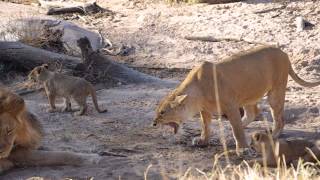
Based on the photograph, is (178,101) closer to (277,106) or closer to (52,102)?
(277,106)

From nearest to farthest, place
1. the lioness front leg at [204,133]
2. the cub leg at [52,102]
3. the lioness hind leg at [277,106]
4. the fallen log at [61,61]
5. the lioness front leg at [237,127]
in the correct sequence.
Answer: the lioness front leg at [237,127] < the lioness front leg at [204,133] < the lioness hind leg at [277,106] < the cub leg at [52,102] < the fallen log at [61,61]

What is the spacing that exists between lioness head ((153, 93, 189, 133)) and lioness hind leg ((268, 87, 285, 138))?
1368mm

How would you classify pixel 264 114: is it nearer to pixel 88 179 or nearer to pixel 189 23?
pixel 88 179

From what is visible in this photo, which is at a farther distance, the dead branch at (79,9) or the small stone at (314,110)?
the dead branch at (79,9)

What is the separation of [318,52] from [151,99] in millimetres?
3565

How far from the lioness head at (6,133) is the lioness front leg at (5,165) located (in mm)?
221

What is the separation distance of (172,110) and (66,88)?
2.78m

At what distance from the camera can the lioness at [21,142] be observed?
661cm

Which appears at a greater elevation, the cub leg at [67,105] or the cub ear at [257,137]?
the cub ear at [257,137]

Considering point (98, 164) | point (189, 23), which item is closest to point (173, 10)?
point (189, 23)

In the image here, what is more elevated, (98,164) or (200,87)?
(200,87)

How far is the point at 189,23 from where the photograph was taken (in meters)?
14.5

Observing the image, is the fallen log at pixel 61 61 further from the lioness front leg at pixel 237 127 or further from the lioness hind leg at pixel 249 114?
the lioness front leg at pixel 237 127

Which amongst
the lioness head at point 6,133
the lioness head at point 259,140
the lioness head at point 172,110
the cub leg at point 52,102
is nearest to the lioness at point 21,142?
the lioness head at point 6,133
